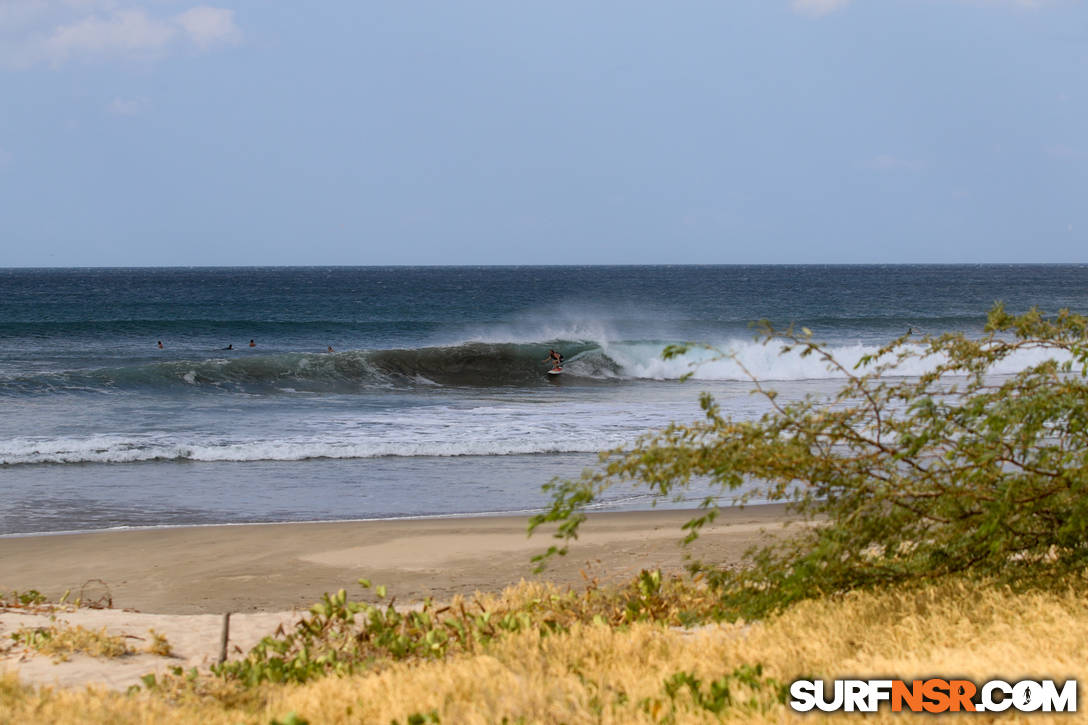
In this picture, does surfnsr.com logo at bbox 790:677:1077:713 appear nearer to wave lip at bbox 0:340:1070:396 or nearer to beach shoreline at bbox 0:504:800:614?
beach shoreline at bbox 0:504:800:614

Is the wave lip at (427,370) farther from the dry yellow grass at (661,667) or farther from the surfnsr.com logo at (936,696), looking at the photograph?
the surfnsr.com logo at (936,696)

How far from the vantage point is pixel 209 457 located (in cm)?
1474

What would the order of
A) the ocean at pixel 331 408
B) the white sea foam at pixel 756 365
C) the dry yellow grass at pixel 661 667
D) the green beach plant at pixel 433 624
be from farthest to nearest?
the white sea foam at pixel 756 365 → the ocean at pixel 331 408 → the green beach plant at pixel 433 624 → the dry yellow grass at pixel 661 667

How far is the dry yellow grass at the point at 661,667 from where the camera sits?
385 cm

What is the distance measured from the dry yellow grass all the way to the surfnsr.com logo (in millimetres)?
77

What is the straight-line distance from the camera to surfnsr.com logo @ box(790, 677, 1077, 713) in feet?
11.7

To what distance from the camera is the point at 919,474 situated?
541 cm

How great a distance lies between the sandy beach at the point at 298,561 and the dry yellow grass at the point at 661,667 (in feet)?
5.52

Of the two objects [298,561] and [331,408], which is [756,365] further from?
[298,561]

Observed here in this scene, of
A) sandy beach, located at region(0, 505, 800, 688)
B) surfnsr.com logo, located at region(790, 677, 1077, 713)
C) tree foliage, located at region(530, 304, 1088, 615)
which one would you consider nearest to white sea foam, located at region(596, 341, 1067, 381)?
sandy beach, located at region(0, 505, 800, 688)

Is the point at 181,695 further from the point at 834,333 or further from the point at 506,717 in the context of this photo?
the point at 834,333

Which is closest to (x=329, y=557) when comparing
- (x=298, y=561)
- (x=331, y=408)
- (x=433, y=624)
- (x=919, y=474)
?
(x=298, y=561)

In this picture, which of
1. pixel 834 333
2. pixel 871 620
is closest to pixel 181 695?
pixel 871 620

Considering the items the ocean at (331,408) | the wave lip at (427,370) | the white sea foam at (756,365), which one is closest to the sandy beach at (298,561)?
the ocean at (331,408)
